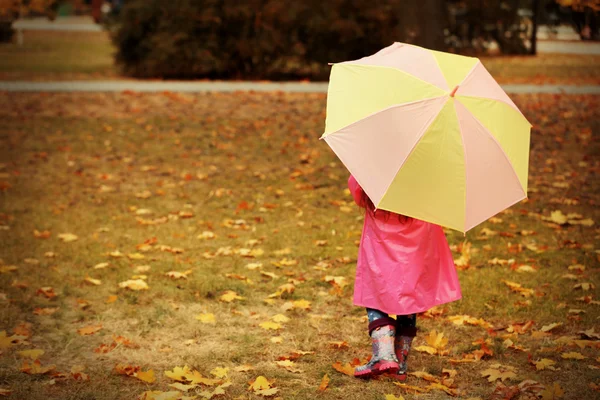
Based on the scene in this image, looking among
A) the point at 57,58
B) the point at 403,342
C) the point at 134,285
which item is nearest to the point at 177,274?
the point at 134,285

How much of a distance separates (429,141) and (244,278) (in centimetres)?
254

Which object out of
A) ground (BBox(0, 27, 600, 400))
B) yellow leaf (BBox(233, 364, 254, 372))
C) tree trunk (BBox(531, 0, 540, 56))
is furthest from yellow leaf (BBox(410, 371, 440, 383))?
tree trunk (BBox(531, 0, 540, 56))

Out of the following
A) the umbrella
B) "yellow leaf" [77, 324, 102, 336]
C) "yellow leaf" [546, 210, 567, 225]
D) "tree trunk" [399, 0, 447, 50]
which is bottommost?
"yellow leaf" [77, 324, 102, 336]

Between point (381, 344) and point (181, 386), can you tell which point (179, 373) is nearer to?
point (181, 386)

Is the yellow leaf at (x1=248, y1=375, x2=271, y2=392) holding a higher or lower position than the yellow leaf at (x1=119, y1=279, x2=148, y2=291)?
higher

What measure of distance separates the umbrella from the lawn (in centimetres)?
100

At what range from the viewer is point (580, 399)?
12.9 feet

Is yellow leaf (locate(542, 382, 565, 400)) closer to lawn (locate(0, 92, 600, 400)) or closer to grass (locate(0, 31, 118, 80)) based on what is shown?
lawn (locate(0, 92, 600, 400))

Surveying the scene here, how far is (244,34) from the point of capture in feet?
56.0

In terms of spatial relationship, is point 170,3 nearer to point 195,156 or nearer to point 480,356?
point 195,156

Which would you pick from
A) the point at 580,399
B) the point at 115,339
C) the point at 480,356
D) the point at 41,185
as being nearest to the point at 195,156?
the point at 41,185

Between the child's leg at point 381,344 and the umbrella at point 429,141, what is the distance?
689mm

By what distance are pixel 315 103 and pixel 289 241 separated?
298 inches

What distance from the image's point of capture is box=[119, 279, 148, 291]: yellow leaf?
5.68 m
